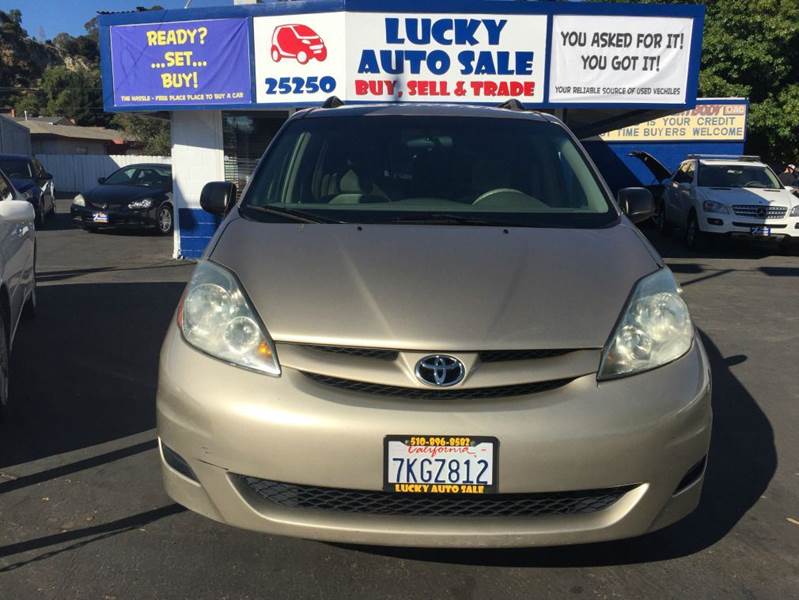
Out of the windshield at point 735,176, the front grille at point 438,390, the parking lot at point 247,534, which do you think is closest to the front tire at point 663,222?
the windshield at point 735,176

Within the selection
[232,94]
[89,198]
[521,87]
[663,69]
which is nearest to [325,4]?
[232,94]

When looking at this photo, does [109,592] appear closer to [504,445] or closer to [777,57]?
[504,445]

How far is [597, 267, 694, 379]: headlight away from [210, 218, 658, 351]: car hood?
1.9 inches

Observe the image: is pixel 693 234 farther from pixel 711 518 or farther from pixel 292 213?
pixel 292 213

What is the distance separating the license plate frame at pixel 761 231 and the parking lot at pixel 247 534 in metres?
7.83

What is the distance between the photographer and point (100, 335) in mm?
6469

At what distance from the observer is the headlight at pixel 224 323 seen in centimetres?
258

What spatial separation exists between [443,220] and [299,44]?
7476 millimetres

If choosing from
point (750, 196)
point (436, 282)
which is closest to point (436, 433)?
point (436, 282)

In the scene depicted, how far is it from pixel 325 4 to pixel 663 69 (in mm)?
4520

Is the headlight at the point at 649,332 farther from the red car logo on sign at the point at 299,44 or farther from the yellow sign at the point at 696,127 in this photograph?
the yellow sign at the point at 696,127

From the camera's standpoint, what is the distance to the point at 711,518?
331 cm

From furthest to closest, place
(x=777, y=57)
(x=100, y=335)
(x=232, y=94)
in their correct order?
(x=777, y=57) < (x=232, y=94) < (x=100, y=335)

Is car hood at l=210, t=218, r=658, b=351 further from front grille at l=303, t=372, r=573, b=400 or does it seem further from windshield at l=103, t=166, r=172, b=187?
windshield at l=103, t=166, r=172, b=187
